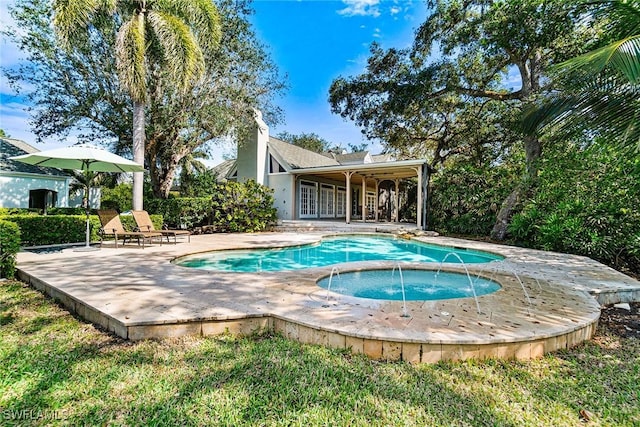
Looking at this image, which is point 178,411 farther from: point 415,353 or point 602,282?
point 602,282

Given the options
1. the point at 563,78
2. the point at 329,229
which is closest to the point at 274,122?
the point at 329,229

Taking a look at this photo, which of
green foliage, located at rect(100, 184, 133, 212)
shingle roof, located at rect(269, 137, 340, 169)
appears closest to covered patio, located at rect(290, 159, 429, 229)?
shingle roof, located at rect(269, 137, 340, 169)

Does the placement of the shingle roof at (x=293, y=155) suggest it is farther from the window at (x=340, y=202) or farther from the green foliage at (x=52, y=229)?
the green foliage at (x=52, y=229)

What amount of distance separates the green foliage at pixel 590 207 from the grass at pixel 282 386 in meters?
6.28

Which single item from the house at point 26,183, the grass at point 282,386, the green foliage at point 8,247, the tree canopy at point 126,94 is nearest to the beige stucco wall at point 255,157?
the tree canopy at point 126,94

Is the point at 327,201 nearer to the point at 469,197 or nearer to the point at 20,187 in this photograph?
the point at 469,197

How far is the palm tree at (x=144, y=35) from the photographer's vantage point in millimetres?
10352

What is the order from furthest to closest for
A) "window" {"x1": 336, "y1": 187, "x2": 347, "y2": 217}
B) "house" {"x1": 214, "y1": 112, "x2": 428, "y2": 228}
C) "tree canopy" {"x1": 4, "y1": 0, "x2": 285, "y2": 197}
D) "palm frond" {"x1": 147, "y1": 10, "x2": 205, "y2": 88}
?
"window" {"x1": 336, "y1": 187, "x2": 347, "y2": 217}
"house" {"x1": 214, "y1": 112, "x2": 428, "y2": 228}
"tree canopy" {"x1": 4, "y1": 0, "x2": 285, "y2": 197}
"palm frond" {"x1": 147, "y1": 10, "x2": 205, "y2": 88}

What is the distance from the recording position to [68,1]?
10008mm

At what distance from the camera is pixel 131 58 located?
10.5 metres

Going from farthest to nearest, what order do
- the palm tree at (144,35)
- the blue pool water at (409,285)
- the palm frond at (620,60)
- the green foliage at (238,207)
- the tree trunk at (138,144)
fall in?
1. the green foliage at (238,207)
2. the tree trunk at (138,144)
3. the palm tree at (144,35)
4. the blue pool water at (409,285)
5. the palm frond at (620,60)

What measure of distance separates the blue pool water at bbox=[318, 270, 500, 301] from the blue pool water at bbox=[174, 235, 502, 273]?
169 cm

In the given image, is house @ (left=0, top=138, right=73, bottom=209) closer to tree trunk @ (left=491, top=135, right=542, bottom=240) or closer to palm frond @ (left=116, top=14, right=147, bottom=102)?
palm frond @ (left=116, top=14, right=147, bottom=102)

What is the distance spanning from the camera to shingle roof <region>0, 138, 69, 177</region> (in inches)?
637
